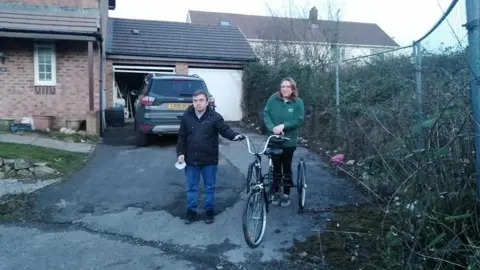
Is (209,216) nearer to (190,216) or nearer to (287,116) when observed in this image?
(190,216)

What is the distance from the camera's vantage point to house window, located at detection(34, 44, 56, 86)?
14.5 metres

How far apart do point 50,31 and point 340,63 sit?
840 centimetres

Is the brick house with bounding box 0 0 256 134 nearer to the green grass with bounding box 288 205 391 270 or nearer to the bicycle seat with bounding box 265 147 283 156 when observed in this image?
the bicycle seat with bounding box 265 147 283 156

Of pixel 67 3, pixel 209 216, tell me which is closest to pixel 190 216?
pixel 209 216

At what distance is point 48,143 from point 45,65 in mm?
4145

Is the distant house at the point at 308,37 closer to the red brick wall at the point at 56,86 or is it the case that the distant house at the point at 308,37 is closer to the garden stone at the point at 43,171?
the red brick wall at the point at 56,86

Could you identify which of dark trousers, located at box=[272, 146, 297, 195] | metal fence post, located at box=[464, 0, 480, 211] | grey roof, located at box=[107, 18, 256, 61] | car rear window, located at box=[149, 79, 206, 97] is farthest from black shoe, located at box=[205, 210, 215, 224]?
grey roof, located at box=[107, 18, 256, 61]

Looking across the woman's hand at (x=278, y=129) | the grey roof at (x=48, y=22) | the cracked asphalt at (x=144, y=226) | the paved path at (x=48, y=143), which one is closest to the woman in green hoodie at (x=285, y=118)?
the woman's hand at (x=278, y=129)

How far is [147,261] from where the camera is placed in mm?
4645

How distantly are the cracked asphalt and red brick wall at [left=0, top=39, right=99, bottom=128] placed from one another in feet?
20.6

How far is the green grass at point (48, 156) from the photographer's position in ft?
28.9

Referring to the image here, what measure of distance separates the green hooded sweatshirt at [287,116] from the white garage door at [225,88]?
470 inches

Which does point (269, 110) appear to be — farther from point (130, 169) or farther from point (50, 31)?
point (50, 31)

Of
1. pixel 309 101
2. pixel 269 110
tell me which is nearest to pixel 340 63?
pixel 309 101
